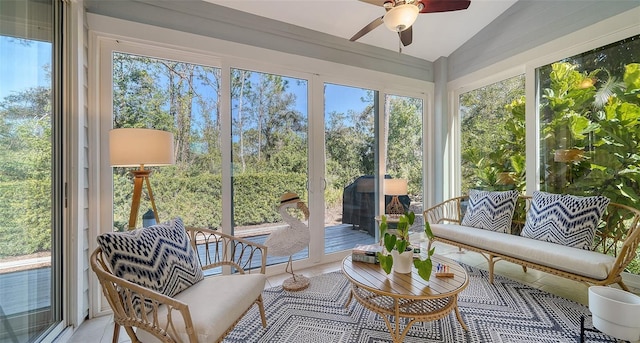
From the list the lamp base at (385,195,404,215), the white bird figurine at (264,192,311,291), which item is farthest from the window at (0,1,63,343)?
the lamp base at (385,195,404,215)

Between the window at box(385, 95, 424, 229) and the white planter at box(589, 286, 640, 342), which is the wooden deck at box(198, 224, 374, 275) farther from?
the white planter at box(589, 286, 640, 342)

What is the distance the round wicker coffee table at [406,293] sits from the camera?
5.35 ft

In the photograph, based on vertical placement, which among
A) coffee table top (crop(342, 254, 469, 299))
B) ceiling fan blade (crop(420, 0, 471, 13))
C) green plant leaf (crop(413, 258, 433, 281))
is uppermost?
ceiling fan blade (crop(420, 0, 471, 13))

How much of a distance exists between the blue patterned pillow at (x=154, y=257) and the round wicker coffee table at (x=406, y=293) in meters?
1.06

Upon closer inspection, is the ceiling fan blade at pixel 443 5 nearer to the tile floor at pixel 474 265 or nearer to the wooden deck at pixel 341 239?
the wooden deck at pixel 341 239

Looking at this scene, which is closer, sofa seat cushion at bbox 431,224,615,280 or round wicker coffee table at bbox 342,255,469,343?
round wicker coffee table at bbox 342,255,469,343

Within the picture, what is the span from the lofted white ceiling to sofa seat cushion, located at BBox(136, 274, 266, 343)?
2.56 m

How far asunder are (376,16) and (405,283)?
2792mm

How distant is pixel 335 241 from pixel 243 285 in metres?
1.93

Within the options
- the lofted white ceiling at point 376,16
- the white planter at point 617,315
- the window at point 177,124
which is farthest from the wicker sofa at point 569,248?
the window at point 177,124

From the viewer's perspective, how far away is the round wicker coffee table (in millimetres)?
1631

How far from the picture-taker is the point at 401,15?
1875 millimetres

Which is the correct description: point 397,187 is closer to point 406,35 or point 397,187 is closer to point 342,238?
point 342,238

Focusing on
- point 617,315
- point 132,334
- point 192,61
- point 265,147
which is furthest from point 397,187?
point 132,334
